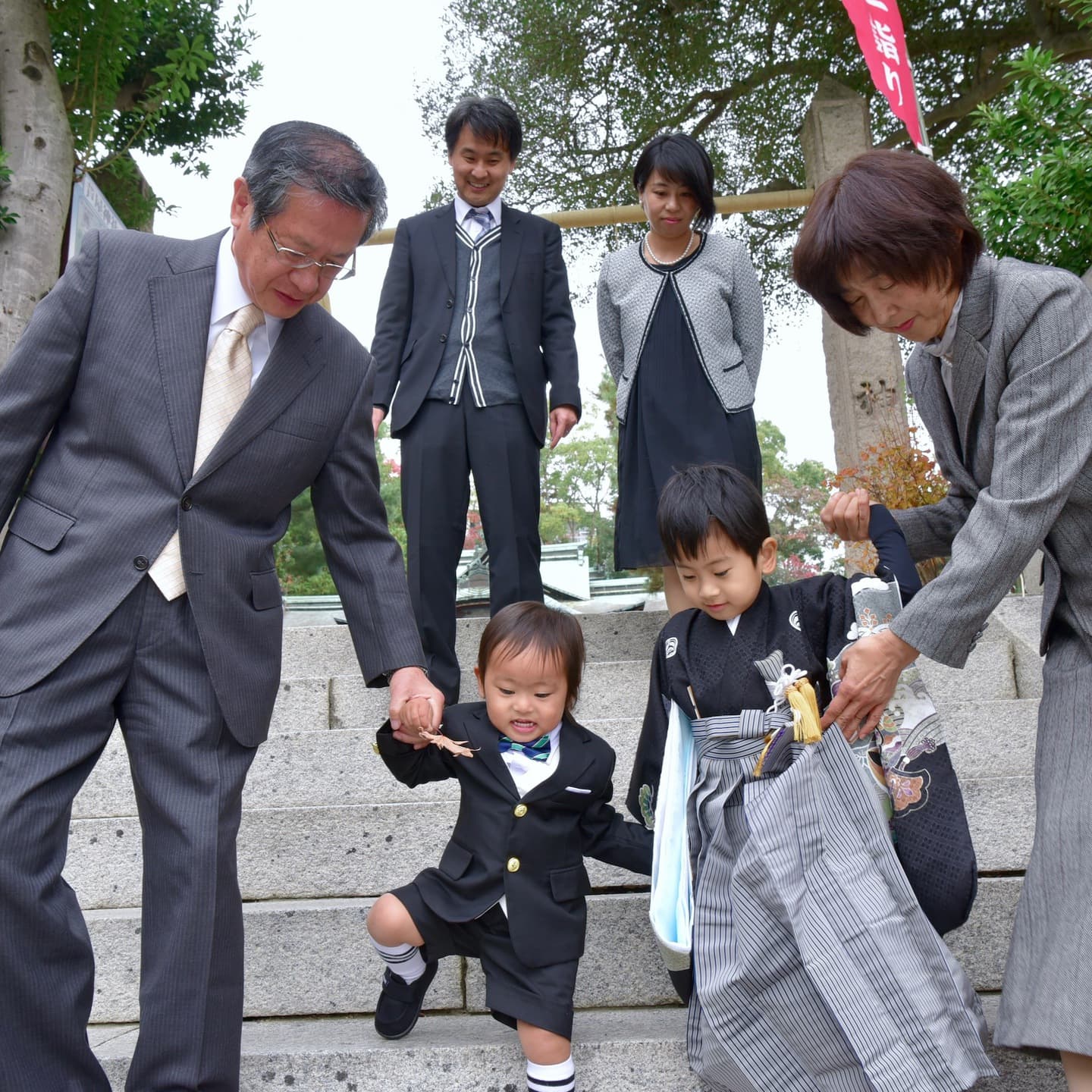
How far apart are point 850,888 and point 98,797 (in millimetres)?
2160

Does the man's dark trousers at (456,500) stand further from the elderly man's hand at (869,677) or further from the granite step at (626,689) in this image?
the elderly man's hand at (869,677)

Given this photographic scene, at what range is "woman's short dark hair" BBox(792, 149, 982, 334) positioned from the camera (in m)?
1.76

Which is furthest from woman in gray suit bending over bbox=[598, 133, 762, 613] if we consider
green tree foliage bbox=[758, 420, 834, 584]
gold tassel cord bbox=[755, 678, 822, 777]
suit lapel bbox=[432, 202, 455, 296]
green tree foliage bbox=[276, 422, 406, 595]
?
green tree foliage bbox=[758, 420, 834, 584]

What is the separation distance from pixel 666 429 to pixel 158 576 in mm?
2084

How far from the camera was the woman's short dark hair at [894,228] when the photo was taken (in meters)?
1.76

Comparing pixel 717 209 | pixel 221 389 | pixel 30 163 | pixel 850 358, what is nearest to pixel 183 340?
pixel 221 389

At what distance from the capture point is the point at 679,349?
3.66 meters

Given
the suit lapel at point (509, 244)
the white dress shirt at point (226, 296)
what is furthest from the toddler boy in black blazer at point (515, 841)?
the suit lapel at point (509, 244)

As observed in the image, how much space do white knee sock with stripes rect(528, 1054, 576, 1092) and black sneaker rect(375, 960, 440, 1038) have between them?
0.28m

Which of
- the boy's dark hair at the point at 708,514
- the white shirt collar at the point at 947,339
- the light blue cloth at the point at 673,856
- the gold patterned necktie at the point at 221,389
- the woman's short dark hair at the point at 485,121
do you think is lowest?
the light blue cloth at the point at 673,856

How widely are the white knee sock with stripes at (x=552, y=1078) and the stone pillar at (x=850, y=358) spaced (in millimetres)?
5460

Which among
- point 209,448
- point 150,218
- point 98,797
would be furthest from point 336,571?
point 150,218

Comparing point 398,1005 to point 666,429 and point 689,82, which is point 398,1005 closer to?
point 666,429

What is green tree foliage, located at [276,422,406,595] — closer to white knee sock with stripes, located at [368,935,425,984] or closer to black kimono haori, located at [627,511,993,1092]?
white knee sock with stripes, located at [368,935,425,984]
